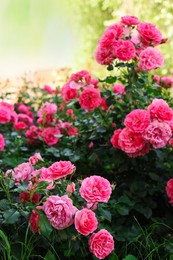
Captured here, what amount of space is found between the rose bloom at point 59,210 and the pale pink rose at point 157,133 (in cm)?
45

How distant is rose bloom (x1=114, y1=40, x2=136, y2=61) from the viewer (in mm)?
1986

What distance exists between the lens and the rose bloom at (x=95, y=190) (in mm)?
1520

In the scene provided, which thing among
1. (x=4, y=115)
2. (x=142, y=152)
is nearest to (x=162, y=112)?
(x=142, y=152)

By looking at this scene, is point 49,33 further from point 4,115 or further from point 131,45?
point 131,45

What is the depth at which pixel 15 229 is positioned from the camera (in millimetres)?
1745

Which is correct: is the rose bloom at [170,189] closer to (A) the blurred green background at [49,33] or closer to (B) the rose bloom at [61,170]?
(B) the rose bloom at [61,170]

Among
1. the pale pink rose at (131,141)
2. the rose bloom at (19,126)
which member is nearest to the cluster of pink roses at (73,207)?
the pale pink rose at (131,141)

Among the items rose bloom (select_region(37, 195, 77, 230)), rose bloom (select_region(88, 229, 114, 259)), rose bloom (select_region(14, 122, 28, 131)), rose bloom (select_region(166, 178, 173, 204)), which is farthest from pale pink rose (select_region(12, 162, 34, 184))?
rose bloom (select_region(14, 122, 28, 131))

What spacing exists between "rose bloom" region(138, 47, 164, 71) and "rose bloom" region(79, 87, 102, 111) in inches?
9.5

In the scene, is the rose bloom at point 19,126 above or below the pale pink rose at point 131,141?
below

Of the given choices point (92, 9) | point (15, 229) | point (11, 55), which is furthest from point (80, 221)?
point (11, 55)

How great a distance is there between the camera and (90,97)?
2.11 m

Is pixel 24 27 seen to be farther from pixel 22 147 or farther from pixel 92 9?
pixel 22 147

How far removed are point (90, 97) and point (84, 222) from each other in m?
0.76
